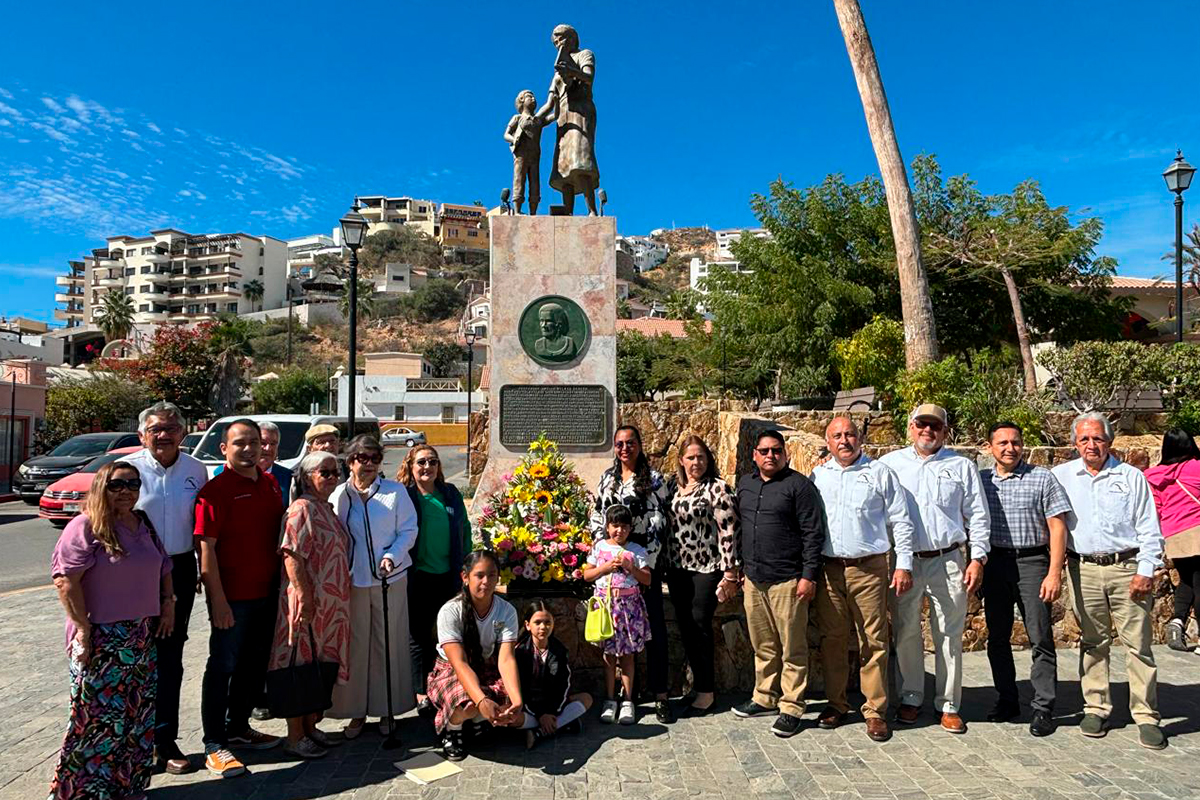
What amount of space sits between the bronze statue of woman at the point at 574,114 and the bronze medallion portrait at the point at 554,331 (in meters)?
1.11

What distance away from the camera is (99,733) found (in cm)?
319

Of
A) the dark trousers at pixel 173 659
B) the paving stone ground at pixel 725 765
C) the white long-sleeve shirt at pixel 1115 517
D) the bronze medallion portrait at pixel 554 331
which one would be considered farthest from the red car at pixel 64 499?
the white long-sleeve shirt at pixel 1115 517

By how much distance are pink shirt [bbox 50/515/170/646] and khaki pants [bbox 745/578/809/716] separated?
3.03 m

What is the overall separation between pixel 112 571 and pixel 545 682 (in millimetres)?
2159

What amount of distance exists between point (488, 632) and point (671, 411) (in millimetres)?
8790

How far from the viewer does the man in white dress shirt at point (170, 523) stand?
3658 mm

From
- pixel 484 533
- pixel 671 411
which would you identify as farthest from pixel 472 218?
pixel 484 533

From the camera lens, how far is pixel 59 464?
51.0 ft

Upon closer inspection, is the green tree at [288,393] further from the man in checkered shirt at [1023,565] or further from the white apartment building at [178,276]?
the man in checkered shirt at [1023,565]

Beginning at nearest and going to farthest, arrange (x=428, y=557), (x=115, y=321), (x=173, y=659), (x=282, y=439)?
1. (x=173, y=659)
2. (x=428, y=557)
3. (x=282, y=439)
4. (x=115, y=321)

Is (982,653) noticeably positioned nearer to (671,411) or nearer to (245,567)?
(245,567)

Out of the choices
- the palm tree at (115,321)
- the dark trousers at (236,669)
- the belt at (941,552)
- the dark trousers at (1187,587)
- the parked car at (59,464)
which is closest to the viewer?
the dark trousers at (236,669)

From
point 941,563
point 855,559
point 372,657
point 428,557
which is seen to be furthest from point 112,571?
point 941,563

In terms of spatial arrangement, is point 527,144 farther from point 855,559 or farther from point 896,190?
point 896,190
